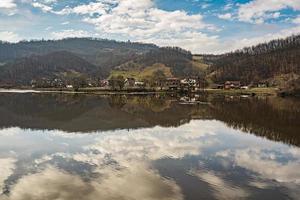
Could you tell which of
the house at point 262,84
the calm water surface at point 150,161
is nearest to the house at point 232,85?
the house at point 262,84

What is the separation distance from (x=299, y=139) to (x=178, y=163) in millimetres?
17146

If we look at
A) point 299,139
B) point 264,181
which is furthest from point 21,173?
point 299,139

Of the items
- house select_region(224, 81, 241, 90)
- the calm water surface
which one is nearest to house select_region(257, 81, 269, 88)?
house select_region(224, 81, 241, 90)

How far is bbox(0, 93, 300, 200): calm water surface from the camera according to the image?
68.7 feet

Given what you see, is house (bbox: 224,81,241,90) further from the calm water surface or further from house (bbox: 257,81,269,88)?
the calm water surface

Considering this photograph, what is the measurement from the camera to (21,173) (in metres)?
24.6

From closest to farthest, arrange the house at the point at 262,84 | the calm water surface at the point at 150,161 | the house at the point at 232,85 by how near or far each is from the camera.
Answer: the calm water surface at the point at 150,161 < the house at the point at 262,84 < the house at the point at 232,85

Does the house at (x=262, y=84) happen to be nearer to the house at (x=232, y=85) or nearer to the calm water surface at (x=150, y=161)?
the house at (x=232, y=85)

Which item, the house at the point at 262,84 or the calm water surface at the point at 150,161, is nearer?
the calm water surface at the point at 150,161

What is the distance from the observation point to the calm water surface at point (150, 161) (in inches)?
824

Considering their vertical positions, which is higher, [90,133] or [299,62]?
[299,62]

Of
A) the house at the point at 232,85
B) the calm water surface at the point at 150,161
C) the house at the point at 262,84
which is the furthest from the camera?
the house at the point at 232,85

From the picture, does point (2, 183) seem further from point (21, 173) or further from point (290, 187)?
point (290, 187)

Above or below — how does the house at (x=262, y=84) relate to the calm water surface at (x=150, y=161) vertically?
above
